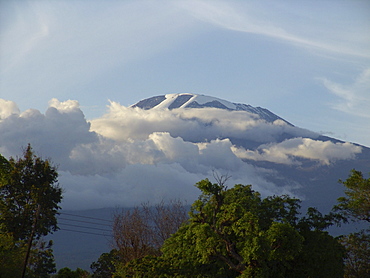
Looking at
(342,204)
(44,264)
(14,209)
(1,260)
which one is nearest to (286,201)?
(342,204)

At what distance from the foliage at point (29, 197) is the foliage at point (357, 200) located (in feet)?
111

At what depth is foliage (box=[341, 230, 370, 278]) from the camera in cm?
5600

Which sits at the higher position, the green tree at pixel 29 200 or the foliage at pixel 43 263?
the green tree at pixel 29 200

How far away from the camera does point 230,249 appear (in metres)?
37.4

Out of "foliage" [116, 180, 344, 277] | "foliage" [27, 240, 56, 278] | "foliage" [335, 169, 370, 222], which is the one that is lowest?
"foliage" [27, 240, 56, 278]

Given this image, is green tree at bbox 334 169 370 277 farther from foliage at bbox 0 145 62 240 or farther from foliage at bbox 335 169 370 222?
foliage at bbox 0 145 62 240

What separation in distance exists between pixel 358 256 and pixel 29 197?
3900cm

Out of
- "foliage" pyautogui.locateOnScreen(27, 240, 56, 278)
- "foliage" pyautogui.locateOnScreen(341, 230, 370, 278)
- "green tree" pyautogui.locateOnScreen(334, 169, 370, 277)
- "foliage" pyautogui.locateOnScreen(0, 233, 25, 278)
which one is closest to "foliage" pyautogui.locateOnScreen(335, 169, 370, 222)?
"green tree" pyautogui.locateOnScreen(334, 169, 370, 277)

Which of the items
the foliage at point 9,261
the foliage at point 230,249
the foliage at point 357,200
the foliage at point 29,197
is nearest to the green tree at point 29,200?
the foliage at point 29,197

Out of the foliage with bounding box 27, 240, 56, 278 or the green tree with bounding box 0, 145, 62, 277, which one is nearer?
the green tree with bounding box 0, 145, 62, 277

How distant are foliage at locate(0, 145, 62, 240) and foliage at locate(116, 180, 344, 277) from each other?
19783mm

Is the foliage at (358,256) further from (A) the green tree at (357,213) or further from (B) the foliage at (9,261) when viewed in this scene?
(B) the foliage at (9,261)

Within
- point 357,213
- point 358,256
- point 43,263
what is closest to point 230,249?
point 357,213

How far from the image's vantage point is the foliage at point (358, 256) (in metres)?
56.0
